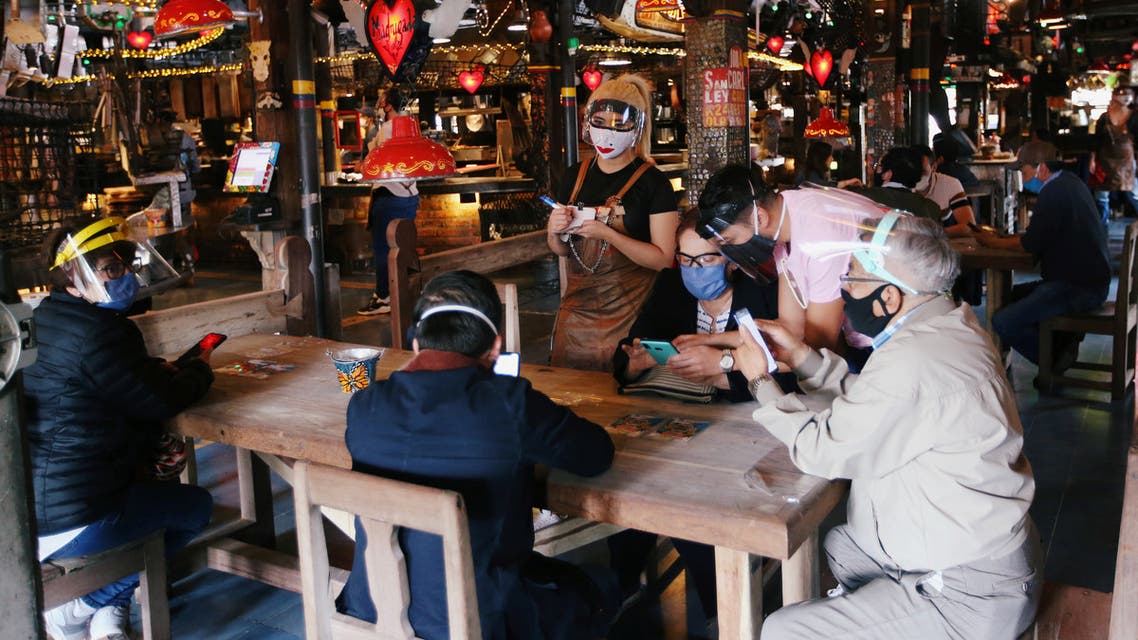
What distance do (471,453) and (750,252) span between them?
128 centimetres

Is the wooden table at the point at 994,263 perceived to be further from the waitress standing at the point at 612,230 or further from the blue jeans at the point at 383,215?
the blue jeans at the point at 383,215

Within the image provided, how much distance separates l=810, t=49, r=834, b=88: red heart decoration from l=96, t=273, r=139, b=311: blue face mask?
1139cm

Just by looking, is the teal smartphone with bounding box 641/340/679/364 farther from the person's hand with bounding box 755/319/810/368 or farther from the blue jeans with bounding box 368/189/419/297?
the blue jeans with bounding box 368/189/419/297

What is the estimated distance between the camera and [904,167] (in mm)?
6180

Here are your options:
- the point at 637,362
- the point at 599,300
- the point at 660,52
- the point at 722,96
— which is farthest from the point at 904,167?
the point at 660,52

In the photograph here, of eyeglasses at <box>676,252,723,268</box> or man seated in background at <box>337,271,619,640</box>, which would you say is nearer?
man seated in background at <box>337,271,619,640</box>

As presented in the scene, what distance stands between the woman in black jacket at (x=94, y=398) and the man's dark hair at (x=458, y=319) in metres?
1.12

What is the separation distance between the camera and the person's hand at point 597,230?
3699 mm

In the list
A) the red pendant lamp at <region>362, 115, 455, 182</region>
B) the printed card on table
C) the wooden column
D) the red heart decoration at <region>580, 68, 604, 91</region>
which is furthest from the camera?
the red heart decoration at <region>580, 68, 604, 91</region>

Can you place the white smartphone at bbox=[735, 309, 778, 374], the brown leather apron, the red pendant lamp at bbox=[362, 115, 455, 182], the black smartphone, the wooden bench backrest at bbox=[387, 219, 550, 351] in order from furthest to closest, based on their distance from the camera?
1. the red pendant lamp at bbox=[362, 115, 455, 182]
2. the wooden bench backrest at bbox=[387, 219, 550, 351]
3. the brown leather apron
4. the black smartphone
5. the white smartphone at bbox=[735, 309, 778, 374]

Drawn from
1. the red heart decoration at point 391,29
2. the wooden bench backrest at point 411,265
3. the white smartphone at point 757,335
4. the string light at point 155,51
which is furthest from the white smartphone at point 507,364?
the string light at point 155,51

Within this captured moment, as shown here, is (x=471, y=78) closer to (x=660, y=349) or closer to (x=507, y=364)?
(x=660, y=349)

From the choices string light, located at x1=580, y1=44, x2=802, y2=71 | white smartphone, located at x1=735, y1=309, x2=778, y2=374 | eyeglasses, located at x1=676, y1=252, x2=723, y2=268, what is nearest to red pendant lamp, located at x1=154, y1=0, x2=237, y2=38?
A: eyeglasses, located at x1=676, y1=252, x2=723, y2=268

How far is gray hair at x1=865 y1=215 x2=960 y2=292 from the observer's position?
2252 mm
